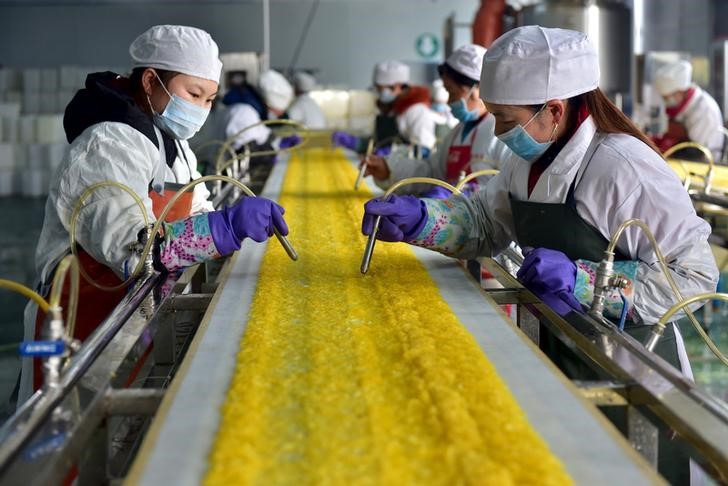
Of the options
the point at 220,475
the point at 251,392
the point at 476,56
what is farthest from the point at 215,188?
the point at 220,475

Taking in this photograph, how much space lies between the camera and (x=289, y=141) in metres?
6.07

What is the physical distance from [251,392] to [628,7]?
570cm

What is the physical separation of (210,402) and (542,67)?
1.07 m

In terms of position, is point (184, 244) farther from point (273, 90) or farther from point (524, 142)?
point (273, 90)

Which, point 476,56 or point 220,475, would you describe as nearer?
point 220,475

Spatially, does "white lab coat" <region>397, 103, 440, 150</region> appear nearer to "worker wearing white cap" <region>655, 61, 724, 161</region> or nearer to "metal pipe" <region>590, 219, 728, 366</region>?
"worker wearing white cap" <region>655, 61, 724, 161</region>

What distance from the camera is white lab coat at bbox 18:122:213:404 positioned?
70.7 inches

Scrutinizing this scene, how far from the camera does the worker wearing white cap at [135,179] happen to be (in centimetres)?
180

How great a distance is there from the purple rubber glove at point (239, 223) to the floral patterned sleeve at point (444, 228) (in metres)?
0.41

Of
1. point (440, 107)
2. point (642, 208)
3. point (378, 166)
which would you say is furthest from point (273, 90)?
point (642, 208)

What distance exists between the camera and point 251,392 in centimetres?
114

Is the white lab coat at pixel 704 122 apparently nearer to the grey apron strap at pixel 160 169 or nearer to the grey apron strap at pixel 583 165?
the grey apron strap at pixel 583 165

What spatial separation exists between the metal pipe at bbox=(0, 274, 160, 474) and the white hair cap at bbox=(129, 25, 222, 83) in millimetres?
742

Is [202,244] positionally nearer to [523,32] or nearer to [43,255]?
[43,255]
